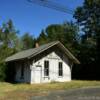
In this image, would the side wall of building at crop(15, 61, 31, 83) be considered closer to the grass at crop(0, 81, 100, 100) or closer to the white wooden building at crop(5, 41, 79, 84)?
the white wooden building at crop(5, 41, 79, 84)

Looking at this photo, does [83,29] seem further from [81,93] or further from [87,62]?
[81,93]

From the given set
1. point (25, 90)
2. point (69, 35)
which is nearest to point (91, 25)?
point (69, 35)

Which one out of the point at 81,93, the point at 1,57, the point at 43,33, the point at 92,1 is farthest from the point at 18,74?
the point at 43,33

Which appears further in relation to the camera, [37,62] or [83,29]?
[83,29]

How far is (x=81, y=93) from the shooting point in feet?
65.5

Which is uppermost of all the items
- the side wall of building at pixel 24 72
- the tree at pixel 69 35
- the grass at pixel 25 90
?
the tree at pixel 69 35

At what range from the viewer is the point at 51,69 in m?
34.6

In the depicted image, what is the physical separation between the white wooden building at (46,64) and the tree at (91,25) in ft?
30.4

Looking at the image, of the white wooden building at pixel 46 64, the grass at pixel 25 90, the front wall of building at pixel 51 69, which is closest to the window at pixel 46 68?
the white wooden building at pixel 46 64

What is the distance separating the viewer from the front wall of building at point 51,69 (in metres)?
33.3

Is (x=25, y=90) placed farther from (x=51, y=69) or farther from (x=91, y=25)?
(x=91, y=25)

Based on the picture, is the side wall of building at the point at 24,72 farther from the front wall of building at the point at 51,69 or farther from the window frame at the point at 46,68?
the window frame at the point at 46,68

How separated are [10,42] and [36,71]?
3462 centimetres

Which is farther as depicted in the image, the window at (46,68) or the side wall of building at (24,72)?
the window at (46,68)
